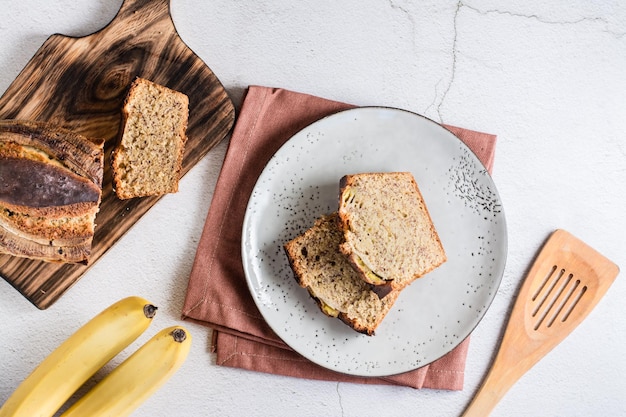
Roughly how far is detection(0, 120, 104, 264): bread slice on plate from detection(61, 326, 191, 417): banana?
1.41ft

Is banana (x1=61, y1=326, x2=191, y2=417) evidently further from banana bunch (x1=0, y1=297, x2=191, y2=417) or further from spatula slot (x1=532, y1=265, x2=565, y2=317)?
spatula slot (x1=532, y1=265, x2=565, y2=317)

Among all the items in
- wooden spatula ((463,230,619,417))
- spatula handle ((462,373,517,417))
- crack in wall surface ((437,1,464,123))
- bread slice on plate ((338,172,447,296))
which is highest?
crack in wall surface ((437,1,464,123))

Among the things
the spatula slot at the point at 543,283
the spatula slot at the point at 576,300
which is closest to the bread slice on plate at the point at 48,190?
the spatula slot at the point at 543,283

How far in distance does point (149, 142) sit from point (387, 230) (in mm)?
1002

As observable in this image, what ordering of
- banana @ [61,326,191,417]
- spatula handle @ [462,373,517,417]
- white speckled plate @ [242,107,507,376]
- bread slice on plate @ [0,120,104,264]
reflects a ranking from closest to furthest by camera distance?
bread slice on plate @ [0,120,104,264], banana @ [61,326,191,417], white speckled plate @ [242,107,507,376], spatula handle @ [462,373,517,417]

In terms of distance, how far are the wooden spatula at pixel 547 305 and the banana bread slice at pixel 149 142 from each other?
5.19 ft

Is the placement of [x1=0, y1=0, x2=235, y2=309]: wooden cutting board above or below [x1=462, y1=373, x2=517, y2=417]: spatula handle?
above

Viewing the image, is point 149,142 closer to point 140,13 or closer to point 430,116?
point 140,13

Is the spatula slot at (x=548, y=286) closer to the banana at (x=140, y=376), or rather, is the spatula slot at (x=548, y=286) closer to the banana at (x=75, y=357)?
the banana at (x=140, y=376)

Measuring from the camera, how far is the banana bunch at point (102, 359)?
2182 mm

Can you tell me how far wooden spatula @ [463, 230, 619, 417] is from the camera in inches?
102

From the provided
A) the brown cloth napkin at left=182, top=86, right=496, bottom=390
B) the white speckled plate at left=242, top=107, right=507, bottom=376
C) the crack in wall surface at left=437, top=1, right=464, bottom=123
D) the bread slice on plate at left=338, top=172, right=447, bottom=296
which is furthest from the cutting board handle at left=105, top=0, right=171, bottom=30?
the crack in wall surface at left=437, top=1, right=464, bottom=123

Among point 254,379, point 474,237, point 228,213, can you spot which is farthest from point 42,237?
point 474,237

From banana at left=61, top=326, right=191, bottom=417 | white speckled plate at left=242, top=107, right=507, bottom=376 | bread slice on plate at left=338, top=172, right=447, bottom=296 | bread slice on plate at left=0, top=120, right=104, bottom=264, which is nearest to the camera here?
bread slice on plate at left=0, top=120, right=104, bottom=264
